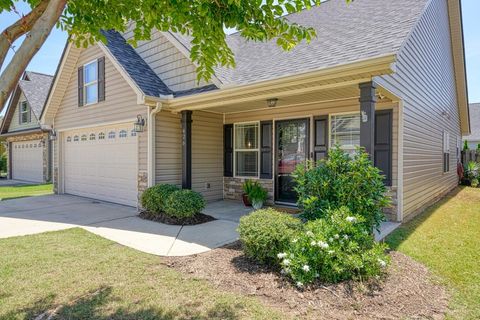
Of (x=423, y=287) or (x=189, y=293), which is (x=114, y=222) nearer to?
(x=189, y=293)

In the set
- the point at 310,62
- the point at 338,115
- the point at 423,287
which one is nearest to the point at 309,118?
the point at 338,115

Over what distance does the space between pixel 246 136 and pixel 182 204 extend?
337 centimetres

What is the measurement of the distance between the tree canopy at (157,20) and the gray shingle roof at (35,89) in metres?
15.0

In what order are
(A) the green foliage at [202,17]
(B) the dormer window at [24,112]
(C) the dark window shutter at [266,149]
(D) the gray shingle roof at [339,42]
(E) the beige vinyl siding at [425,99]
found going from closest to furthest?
1. (A) the green foliage at [202,17]
2. (D) the gray shingle roof at [339,42]
3. (E) the beige vinyl siding at [425,99]
4. (C) the dark window shutter at [266,149]
5. (B) the dormer window at [24,112]

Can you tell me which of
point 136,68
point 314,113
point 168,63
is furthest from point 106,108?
point 314,113

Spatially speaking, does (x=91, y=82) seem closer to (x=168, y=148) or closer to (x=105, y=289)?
(x=168, y=148)

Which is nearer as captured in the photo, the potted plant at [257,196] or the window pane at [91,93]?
the potted plant at [257,196]

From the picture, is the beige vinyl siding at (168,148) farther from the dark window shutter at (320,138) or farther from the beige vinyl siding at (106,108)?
the dark window shutter at (320,138)

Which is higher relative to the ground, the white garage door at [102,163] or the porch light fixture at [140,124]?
the porch light fixture at [140,124]

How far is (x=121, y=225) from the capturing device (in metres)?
6.55

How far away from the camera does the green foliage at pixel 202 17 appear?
3.21 m

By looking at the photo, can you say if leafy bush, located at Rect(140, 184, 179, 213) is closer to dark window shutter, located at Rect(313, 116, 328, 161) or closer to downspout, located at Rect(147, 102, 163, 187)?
downspout, located at Rect(147, 102, 163, 187)

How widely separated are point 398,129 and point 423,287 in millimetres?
3786

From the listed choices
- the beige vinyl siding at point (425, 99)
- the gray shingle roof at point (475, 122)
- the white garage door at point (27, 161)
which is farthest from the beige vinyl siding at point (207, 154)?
the gray shingle roof at point (475, 122)
